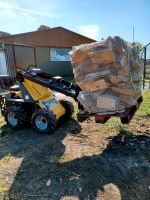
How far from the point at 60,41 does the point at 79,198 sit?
1943 cm

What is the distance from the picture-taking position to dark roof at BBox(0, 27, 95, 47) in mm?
18203

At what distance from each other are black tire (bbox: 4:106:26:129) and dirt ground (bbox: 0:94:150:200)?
0.73 feet

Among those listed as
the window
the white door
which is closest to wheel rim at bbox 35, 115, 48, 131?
the white door

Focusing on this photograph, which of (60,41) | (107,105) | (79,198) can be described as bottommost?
(79,198)

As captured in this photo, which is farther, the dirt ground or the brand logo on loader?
the brand logo on loader

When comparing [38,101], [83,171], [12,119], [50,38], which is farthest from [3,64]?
[83,171]

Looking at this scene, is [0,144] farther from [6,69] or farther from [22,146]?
[6,69]

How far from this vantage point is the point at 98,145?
4227 mm

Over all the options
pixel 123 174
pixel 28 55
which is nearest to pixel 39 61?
pixel 28 55

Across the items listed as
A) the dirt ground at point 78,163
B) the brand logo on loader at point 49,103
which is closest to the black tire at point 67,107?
Result: the brand logo on loader at point 49,103

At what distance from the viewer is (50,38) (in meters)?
20.3

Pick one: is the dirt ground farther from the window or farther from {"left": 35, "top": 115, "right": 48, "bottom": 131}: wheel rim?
the window

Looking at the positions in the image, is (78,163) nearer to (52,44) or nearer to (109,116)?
(109,116)

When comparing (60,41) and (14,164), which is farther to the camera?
(60,41)
